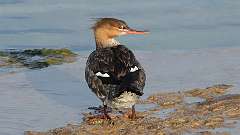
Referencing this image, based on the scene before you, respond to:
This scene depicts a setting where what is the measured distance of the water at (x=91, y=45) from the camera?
29.6 ft

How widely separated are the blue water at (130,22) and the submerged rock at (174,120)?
11.7 feet

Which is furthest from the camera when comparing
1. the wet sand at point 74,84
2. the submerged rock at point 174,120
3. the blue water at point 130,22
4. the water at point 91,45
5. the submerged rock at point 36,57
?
the blue water at point 130,22

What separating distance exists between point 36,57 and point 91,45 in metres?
1.05

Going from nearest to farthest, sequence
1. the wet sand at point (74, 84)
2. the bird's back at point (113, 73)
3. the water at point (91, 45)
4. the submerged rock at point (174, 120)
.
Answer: the submerged rock at point (174, 120) < the bird's back at point (113, 73) < the wet sand at point (74, 84) < the water at point (91, 45)

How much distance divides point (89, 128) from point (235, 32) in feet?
19.0

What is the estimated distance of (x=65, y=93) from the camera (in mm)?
9594

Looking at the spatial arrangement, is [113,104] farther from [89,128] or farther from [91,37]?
[91,37]

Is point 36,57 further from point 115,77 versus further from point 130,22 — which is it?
point 115,77

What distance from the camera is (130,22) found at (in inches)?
543

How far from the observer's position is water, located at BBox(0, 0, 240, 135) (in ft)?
29.6

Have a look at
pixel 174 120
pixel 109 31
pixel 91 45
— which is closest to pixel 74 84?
pixel 109 31

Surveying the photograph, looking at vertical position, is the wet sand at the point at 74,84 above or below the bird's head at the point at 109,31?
below

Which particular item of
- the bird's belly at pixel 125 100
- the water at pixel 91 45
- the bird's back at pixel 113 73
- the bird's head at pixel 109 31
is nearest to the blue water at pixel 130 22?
the water at pixel 91 45

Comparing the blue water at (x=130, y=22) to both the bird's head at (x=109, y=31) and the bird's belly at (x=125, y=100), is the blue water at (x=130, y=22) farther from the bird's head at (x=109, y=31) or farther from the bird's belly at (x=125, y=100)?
the bird's belly at (x=125, y=100)
